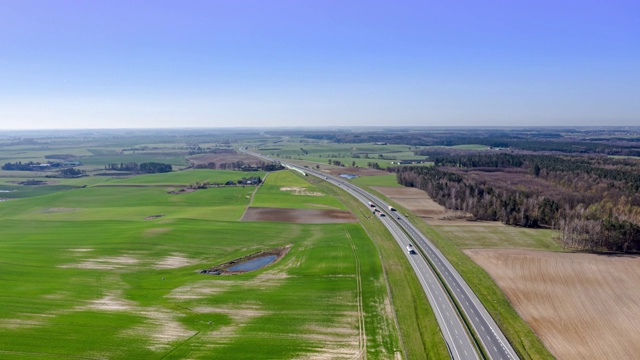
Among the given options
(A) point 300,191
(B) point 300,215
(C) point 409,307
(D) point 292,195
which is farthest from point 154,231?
(A) point 300,191

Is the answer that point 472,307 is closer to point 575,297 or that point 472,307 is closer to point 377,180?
point 575,297

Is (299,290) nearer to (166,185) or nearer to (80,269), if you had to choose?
(80,269)

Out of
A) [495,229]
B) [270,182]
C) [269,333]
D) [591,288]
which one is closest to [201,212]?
[270,182]

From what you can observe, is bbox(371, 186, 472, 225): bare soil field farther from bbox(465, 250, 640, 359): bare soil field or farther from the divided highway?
bbox(465, 250, 640, 359): bare soil field

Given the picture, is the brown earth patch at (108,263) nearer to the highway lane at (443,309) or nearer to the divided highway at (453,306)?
the highway lane at (443,309)

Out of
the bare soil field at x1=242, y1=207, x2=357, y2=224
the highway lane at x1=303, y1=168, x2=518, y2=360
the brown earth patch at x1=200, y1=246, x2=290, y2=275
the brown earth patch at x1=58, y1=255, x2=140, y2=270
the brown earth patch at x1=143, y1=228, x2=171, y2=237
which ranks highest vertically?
the brown earth patch at x1=143, y1=228, x2=171, y2=237

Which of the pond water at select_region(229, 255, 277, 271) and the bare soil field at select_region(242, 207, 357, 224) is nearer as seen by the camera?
the pond water at select_region(229, 255, 277, 271)

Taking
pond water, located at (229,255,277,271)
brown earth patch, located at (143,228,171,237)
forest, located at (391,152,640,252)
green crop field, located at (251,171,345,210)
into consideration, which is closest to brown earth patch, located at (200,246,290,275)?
pond water, located at (229,255,277,271)
